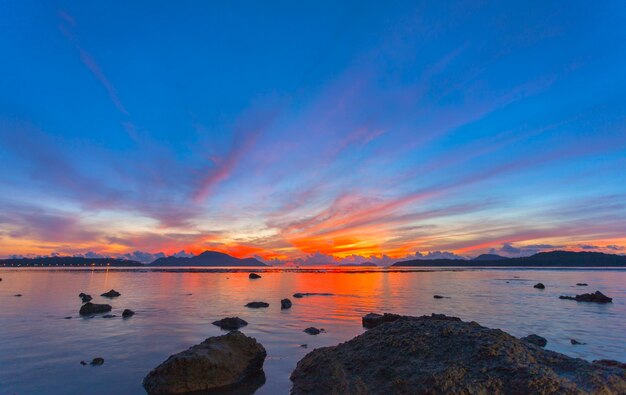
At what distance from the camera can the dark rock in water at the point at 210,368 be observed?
1229cm

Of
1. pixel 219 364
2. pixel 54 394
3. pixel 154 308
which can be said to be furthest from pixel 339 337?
pixel 154 308

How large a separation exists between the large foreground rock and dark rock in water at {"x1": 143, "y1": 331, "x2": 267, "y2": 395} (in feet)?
7.13

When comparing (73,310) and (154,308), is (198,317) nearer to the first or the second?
(154,308)

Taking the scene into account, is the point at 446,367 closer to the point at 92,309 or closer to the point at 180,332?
the point at 180,332

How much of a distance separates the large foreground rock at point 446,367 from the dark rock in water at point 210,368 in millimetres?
2173

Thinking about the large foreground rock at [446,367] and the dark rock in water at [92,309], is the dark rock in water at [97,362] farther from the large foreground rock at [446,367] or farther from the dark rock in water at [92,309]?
the dark rock in water at [92,309]

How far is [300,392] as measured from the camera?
1118 cm

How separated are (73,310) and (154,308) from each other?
6.98 m

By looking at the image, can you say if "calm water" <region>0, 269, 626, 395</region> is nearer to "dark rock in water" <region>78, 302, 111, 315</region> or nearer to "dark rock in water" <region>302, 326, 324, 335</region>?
"dark rock in water" <region>302, 326, 324, 335</region>

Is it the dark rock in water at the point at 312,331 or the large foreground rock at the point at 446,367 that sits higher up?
the large foreground rock at the point at 446,367

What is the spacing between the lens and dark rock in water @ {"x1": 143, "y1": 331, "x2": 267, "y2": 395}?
12289 mm

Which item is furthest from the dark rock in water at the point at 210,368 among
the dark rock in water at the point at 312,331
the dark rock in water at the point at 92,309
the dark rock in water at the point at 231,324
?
A: the dark rock in water at the point at 92,309

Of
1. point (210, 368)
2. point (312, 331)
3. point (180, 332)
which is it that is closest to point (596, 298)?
point (312, 331)

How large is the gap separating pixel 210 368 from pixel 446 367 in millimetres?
8250
